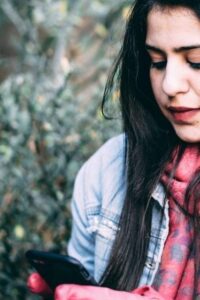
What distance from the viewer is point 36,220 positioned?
3.11m

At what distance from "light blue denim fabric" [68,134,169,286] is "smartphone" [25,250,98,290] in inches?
7.4

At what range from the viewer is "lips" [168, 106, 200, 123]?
197 cm

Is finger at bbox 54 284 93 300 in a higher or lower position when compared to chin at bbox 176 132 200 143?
lower

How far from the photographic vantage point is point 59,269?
2027 millimetres

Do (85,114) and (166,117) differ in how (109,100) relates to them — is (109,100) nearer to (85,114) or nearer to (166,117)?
(166,117)

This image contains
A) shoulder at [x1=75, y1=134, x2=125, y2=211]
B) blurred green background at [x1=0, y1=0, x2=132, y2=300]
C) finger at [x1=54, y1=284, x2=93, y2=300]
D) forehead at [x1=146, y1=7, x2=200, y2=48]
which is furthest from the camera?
blurred green background at [x1=0, y1=0, x2=132, y2=300]

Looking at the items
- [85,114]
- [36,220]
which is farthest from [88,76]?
[36,220]

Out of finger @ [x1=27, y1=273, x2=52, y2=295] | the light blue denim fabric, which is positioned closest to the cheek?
the light blue denim fabric

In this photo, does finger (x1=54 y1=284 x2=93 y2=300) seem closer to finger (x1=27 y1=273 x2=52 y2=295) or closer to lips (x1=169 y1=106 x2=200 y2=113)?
finger (x1=27 y1=273 x2=52 y2=295)

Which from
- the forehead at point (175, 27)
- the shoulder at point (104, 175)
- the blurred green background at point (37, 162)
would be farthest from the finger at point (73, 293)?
the blurred green background at point (37, 162)

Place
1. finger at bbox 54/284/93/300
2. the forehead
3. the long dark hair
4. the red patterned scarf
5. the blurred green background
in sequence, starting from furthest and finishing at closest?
1. the blurred green background
2. the long dark hair
3. the red patterned scarf
4. the forehead
5. finger at bbox 54/284/93/300

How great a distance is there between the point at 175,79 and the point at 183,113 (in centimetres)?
→ 11

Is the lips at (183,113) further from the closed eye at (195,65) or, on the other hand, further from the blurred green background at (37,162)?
the blurred green background at (37,162)

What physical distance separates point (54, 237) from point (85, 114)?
0.59 metres
